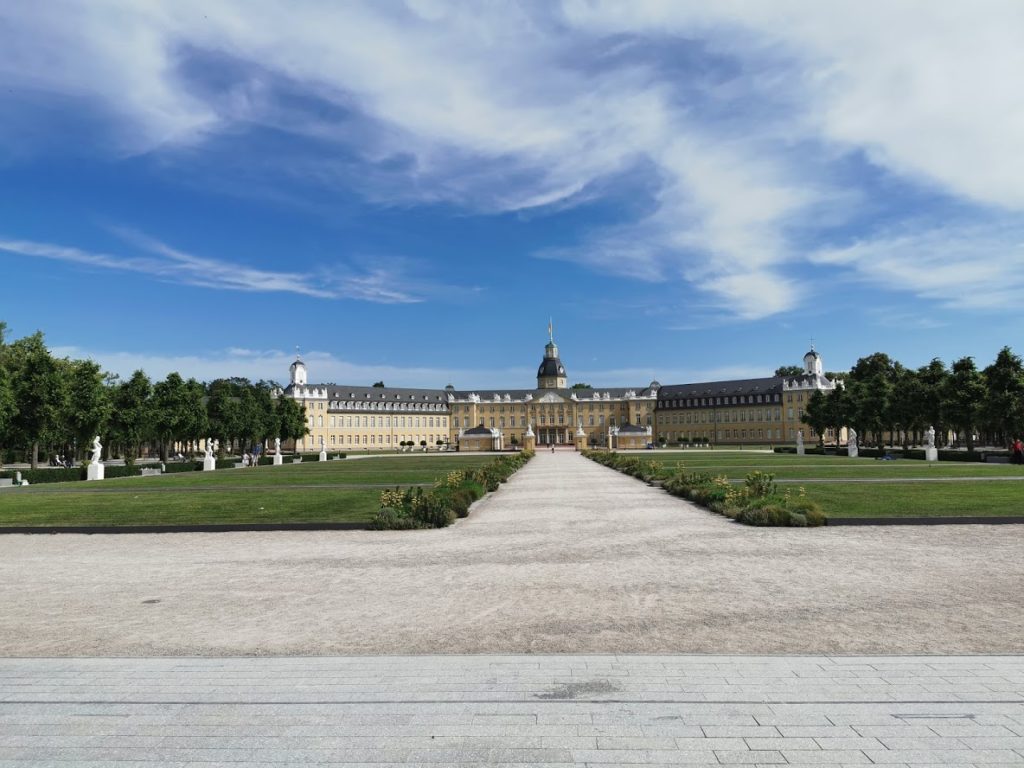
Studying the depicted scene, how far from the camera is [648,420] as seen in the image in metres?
164

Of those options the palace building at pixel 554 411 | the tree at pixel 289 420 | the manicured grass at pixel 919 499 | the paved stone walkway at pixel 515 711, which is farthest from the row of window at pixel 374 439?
the paved stone walkway at pixel 515 711

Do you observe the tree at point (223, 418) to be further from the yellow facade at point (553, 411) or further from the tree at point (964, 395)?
the tree at point (964, 395)

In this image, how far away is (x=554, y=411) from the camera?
6407 inches

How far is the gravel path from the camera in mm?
8094

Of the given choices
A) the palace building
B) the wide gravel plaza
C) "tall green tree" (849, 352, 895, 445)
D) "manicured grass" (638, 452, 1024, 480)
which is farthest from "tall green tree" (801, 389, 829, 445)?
the wide gravel plaza

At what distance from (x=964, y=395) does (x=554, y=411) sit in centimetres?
10722

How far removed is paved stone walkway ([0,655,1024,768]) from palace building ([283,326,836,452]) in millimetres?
126443

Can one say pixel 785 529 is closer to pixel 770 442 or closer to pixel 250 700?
pixel 250 700

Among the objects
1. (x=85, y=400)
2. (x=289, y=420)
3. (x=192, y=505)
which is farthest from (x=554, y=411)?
(x=192, y=505)

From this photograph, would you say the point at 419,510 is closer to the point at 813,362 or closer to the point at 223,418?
the point at 223,418

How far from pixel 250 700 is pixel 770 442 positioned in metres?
143

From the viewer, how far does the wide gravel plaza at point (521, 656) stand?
538 centimetres

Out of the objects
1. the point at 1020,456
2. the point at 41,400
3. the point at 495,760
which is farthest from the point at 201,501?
the point at 1020,456

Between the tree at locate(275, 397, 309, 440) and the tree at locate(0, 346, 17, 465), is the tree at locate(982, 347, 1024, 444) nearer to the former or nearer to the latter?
the tree at locate(0, 346, 17, 465)
